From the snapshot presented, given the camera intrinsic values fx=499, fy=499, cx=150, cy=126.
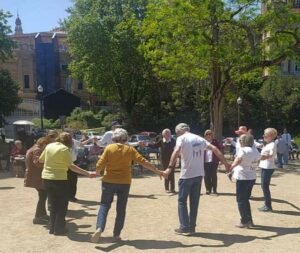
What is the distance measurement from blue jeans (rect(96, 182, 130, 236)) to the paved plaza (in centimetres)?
29

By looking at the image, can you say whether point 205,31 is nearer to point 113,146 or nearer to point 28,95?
point 113,146

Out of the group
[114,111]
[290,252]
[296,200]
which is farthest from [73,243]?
[114,111]

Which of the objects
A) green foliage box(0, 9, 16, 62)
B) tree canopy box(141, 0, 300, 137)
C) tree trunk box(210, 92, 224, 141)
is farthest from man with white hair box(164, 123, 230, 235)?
green foliage box(0, 9, 16, 62)

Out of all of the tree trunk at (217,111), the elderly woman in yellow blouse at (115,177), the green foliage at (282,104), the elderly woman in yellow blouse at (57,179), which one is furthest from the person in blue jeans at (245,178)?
the green foliage at (282,104)

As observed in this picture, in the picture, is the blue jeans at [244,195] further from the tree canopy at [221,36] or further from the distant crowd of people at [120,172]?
the tree canopy at [221,36]

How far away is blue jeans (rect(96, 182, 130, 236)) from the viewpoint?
7.52 meters

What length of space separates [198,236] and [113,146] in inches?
79.0

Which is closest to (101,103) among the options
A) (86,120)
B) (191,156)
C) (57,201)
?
(86,120)

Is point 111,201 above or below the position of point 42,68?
below

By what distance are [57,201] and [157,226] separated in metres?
1.85

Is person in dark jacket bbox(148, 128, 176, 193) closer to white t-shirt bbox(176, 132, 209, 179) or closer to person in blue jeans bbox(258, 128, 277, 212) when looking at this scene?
person in blue jeans bbox(258, 128, 277, 212)

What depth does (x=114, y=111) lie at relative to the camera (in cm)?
5453

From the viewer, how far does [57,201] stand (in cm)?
805

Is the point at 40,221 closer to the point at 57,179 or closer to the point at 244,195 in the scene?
the point at 57,179
